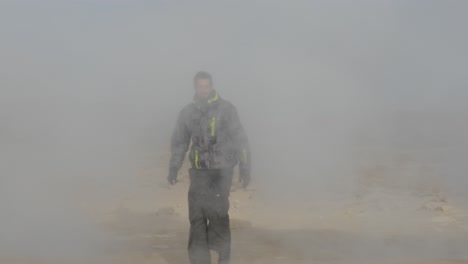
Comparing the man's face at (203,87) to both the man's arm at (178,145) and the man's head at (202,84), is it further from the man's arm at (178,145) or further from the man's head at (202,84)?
the man's arm at (178,145)

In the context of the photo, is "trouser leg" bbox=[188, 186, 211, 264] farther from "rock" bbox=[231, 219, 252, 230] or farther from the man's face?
"rock" bbox=[231, 219, 252, 230]

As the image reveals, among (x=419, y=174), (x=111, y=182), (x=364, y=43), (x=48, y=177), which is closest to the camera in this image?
(x=364, y=43)

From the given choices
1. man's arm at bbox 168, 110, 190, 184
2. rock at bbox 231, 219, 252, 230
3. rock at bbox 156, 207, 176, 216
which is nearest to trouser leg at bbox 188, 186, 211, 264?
man's arm at bbox 168, 110, 190, 184

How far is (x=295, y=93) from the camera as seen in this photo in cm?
382

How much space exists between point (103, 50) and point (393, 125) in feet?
6.56

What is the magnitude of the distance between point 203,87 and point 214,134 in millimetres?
220

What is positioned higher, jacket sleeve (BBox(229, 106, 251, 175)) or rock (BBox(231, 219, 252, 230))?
jacket sleeve (BBox(229, 106, 251, 175))

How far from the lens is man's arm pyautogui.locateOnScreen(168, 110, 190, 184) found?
10.5 ft

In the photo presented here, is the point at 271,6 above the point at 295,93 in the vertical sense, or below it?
above

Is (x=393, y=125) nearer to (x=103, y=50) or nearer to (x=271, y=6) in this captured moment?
(x=271, y=6)

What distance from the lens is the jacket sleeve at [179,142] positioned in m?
3.19

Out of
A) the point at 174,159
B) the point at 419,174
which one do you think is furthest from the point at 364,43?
the point at 419,174

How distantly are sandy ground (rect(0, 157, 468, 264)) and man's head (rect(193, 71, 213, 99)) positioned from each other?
1.01m

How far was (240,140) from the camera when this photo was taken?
3.17m
